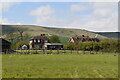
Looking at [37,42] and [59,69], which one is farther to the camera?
[37,42]

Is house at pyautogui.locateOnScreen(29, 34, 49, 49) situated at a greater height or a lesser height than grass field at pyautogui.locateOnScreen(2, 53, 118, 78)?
greater

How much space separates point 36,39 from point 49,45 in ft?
31.5

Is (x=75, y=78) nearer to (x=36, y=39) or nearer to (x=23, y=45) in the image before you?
(x=23, y=45)

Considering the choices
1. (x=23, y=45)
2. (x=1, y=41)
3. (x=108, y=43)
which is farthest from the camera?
(x=23, y=45)

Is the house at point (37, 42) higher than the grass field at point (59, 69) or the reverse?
higher

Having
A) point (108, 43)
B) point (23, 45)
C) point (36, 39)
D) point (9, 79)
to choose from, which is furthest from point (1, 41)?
point (9, 79)

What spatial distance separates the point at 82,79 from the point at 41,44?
398ft

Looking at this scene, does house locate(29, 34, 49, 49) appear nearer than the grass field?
No

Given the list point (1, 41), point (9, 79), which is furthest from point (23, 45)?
point (9, 79)

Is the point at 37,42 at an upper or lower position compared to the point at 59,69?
upper

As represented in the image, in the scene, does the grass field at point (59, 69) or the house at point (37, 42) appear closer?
the grass field at point (59, 69)

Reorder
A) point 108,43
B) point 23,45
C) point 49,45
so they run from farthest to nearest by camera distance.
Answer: point 49,45 < point 23,45 < point 108,43

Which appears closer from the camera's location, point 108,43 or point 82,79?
point 82,79

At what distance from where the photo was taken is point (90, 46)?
9812 cm
